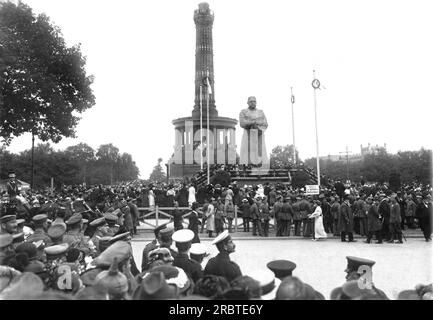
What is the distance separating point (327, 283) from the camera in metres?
9.68

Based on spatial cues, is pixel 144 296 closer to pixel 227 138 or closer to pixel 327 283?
pixel 327 283

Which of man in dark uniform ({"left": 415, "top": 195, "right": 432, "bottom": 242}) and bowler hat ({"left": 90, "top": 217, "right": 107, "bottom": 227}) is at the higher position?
bowler hat ({"left": 90, "top": 217, "right": 107, "bottom": 227})

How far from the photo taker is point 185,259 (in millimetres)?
6078

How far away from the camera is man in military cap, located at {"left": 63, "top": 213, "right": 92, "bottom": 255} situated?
726cm

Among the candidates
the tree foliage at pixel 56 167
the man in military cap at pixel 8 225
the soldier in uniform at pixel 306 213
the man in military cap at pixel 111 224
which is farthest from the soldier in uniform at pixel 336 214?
the tree foliage at pixel 56 167

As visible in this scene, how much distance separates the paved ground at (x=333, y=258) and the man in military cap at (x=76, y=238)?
3208mm

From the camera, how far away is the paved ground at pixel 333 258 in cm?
998

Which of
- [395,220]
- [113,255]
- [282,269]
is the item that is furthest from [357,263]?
[395,220]

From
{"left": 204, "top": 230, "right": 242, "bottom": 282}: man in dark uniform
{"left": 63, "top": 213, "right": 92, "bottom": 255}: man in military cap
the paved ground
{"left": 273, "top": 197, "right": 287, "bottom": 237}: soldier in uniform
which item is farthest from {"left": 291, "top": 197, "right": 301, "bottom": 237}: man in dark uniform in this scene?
{"left": 204, "top": 230, "right": 242, "bottom": 282}: man in dark uniform

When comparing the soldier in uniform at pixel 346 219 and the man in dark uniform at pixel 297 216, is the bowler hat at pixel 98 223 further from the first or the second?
the man in dark uniform at pixel 297 216

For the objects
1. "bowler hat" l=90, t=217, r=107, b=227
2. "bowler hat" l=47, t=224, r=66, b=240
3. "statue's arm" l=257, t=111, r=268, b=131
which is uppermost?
"statue's arm" l=257, t=111, r=268, b=131

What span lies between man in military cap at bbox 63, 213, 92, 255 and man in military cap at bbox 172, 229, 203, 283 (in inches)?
69.7

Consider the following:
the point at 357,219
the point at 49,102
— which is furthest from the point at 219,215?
the point at 49,102

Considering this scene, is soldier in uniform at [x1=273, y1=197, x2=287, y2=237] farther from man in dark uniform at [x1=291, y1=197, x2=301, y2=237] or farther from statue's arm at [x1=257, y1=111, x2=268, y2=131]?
statue's arm at [x1=257, y1=111, x2=268, y2=131]
